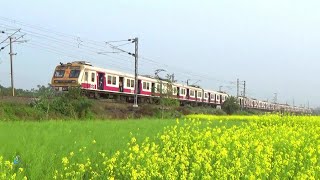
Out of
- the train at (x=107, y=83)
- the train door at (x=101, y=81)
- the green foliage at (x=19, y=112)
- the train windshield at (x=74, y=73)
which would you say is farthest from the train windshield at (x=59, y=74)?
the green foliage at (x=19, y=112)

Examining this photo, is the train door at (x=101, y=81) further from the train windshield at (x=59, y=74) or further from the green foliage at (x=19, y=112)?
the green foliage at (x=19, y=112)

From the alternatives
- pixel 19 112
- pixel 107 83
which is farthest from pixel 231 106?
pixel 19 112

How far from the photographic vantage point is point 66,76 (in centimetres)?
2455

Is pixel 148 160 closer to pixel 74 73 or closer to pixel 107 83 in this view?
pixel 74 73

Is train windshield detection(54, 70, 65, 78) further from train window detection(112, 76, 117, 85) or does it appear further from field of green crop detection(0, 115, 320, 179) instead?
field of green crop detection(0, 115, 320, 179)

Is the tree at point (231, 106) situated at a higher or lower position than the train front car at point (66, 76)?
lower

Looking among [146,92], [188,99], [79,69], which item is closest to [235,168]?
[79,69]

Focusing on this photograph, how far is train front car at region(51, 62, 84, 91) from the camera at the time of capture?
2373 cm

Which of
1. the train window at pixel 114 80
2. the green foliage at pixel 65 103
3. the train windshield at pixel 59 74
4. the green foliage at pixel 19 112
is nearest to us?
the green foliage at pixel 19 112

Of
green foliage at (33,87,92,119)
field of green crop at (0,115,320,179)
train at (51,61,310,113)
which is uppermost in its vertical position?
train at (51,61,310,113)

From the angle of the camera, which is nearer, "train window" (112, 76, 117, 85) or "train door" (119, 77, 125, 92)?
Result: "train window" (112, 76, 117, 85)

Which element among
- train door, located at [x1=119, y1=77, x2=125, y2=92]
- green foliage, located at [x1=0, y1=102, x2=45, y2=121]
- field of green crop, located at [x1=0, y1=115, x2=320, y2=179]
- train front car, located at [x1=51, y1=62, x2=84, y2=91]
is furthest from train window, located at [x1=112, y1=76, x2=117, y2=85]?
field of green crop, located at [x1=0, y1=115, x2=320, y2=179]

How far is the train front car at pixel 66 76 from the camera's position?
23734 mm

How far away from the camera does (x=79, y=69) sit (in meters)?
23.8
